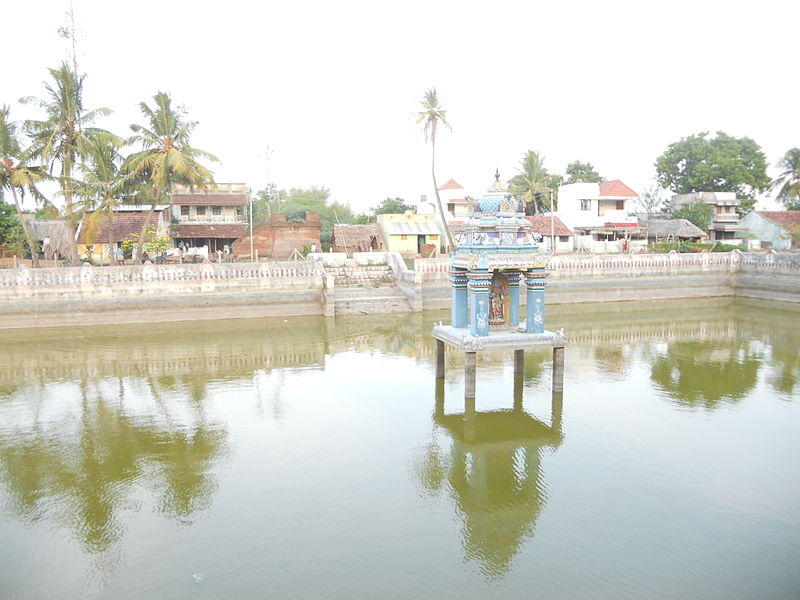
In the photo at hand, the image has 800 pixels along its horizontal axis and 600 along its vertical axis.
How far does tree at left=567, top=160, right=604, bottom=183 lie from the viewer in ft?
158

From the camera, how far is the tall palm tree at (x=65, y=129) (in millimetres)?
23453

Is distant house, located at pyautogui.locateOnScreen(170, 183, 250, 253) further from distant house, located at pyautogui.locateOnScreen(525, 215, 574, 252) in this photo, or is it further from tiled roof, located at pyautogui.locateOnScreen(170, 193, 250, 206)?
distant house, located at pyautogui.locateOnScreen(525, 215, 574, 252)

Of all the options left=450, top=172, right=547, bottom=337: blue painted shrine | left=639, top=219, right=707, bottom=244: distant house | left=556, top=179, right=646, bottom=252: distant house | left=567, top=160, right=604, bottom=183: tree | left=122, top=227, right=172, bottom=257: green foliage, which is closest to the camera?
left=450, top=172, right=547, bottom=337: blue painted shrine

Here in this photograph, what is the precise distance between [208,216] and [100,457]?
2629cm

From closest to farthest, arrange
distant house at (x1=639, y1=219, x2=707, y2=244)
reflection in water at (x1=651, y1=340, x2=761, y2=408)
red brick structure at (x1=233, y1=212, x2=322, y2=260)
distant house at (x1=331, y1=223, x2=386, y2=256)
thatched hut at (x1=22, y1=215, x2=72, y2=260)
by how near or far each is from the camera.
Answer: reflection in water at (x1=651, y1=340, x2=761, y2=408) < thatched hut at (x1=22, y1=215, x2=72, y2=260) < red brick structure at (x1=233, y1=212, x2=322, y2=260) < distant house at (x1=331, y1=223, x2=386, y2=256) < distant house at (x1=639, y1=219, x2=707, y2=244)

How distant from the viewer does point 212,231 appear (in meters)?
33.5

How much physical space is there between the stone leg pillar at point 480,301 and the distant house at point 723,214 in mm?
35510

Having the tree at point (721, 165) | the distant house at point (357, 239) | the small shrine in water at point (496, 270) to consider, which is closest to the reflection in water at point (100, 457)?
the small shrine in water at point (496, 270)

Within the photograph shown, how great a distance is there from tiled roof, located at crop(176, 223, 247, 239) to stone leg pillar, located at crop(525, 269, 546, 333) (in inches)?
936

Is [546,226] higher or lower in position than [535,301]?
higher

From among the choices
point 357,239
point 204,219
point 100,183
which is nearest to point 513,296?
point 100,183

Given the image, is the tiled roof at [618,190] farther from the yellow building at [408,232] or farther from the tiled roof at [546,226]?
the yellow building at [408,232]

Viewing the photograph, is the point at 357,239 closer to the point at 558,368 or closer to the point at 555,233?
the point at 555,233

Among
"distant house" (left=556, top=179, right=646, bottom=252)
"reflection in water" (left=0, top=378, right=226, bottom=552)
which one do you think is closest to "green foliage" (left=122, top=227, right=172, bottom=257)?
"reflection in water" (left=0, top=378, right=226, bottom=552)
